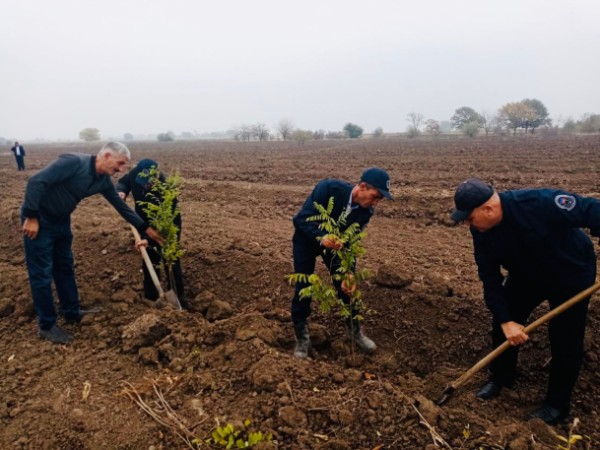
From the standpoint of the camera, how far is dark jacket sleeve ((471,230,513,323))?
3066 millimetres

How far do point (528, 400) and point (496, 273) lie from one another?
1234 millimetres

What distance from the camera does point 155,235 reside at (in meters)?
4.73

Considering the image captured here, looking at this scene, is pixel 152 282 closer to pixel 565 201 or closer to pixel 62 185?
pixel 62 185

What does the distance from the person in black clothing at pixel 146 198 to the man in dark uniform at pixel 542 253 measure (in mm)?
3290

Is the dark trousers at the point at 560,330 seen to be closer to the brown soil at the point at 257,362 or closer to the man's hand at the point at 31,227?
the brown soil at the point at 257,362

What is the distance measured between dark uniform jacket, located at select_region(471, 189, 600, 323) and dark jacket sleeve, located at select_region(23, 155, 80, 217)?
12.0ft

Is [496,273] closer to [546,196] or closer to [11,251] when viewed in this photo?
[546,196]

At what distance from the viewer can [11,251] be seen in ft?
23.4

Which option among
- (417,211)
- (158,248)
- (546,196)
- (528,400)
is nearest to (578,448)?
(528,400)

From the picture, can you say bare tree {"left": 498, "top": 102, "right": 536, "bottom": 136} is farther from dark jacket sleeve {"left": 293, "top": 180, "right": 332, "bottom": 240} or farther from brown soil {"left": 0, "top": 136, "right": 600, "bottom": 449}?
dark jacket sleeve {"left": 293, "top": 180, "right": 332, "bottom": 240}

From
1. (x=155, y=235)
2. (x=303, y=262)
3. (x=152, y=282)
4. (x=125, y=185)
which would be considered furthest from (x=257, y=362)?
(x=125, y=185)

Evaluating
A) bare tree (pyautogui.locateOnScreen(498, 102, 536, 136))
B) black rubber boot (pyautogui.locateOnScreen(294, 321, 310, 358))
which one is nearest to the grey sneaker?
black rubber boot (pyautogui.locateOnScreen(294, 321, 310, 358))

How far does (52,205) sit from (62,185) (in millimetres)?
211

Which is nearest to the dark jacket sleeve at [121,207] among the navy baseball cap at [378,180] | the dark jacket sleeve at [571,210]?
the navy baseball cap at [378,180]
